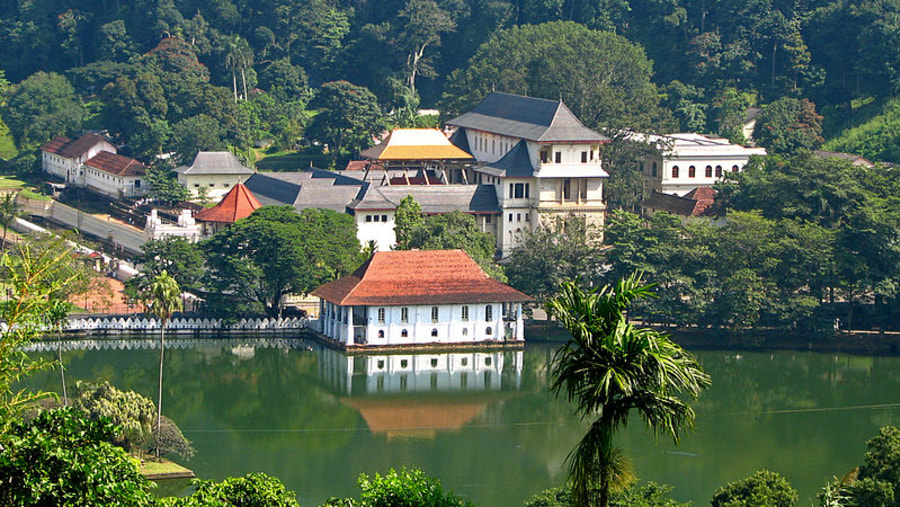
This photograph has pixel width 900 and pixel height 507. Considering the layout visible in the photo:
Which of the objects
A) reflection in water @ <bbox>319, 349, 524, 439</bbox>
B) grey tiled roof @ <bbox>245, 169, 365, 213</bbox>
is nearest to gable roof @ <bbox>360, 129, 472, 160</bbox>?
grey tiled roof @ <bbox>245, 169, 365, 213</bbox>

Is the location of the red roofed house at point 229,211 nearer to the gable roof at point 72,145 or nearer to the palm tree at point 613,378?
the gable roof at point 72,145

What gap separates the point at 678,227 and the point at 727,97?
22.3 m

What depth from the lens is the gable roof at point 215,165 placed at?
66.8 meters

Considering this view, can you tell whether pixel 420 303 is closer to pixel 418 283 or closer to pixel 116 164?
pixel 418 283

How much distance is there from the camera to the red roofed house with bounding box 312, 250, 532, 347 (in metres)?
47.7

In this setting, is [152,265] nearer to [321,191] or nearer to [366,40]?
[321,191]

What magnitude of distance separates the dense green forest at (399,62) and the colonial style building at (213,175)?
9.73 ft

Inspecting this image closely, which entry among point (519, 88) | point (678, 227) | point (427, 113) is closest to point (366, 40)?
point (427, 113)

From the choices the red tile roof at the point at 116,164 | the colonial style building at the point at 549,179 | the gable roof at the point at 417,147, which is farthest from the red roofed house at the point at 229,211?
the red tile roof at the point at 116,164

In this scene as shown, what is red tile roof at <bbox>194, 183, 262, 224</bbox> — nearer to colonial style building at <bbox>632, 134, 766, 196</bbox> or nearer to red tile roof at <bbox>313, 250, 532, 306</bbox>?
red tile roof at <bbox>313, 250, 532, 306</bbox>

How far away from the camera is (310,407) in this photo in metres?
42.6

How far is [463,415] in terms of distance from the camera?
41.8m

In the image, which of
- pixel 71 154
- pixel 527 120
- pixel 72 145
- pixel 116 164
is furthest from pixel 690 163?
pixel 72 145

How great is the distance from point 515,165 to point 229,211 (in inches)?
382
